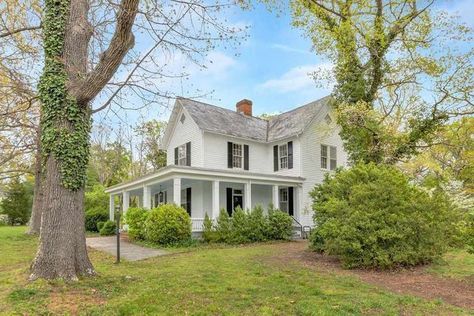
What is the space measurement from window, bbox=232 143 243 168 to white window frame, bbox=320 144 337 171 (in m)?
4.50

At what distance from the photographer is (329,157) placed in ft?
67.7

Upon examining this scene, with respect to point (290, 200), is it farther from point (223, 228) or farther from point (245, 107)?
point (245, 107)

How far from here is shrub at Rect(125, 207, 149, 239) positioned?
15.5m

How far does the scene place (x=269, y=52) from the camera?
11.4 metres

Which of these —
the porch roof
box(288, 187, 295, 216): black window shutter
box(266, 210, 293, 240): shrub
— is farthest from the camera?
box(288, 187, 295, 216): black window shutter

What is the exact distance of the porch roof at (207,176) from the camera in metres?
14.7

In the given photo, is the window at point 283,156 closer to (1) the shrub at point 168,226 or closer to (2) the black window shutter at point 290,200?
(2) the black window shutter at point 290,200

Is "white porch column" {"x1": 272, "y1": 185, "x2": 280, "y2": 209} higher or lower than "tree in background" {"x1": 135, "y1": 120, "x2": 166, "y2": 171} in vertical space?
lower

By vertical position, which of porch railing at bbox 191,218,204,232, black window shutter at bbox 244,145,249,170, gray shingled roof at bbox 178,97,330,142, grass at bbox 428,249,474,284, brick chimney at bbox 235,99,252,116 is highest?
brick chimney at bbox 235,99,252,116

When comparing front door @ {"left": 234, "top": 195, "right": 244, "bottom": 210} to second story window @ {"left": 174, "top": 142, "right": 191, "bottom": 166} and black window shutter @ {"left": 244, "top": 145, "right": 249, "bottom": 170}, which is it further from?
second story window @ {"left": 174, "top": 142, "right": 191, "bottom": 166}

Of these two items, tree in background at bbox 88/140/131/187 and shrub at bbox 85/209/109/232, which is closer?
shrub at bbox 85/209/109/232

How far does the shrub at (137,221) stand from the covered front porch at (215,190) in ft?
2.93

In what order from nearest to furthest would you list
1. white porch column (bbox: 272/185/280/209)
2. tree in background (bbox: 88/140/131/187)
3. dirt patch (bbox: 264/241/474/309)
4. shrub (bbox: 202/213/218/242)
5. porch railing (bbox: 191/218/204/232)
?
dirt patch (bbox: 264/241/474/309), shrub (bbox: 202/213/218/242), porch railing (bbox: 191/218/204/232), white porch column (bbox: 272/185/280/209), tree in background (bbox: 88/140/131/187)

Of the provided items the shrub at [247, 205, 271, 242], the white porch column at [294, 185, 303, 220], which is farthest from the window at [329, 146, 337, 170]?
the shrub at [247, 205, 271, 242]
